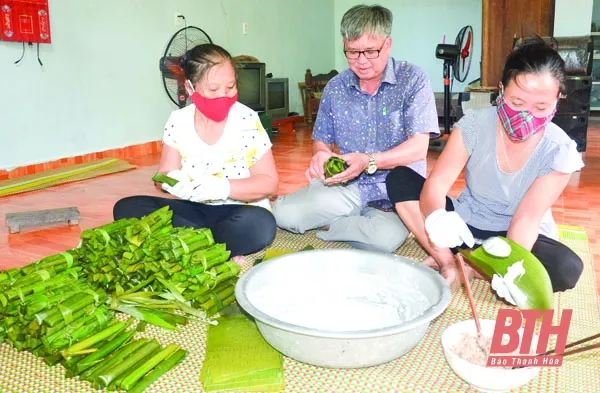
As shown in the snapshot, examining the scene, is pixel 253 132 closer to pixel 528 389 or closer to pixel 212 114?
Answer: pixel 212 114

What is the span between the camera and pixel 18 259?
2.18m

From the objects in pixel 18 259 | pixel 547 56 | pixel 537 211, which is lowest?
pixel 18 259

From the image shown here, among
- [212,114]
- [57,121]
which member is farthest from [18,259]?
[57,121]

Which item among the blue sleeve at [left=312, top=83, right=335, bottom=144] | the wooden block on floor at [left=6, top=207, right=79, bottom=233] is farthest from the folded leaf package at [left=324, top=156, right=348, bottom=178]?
the wooden block on floor at [left=6, top=207, right=79, bottom=233]

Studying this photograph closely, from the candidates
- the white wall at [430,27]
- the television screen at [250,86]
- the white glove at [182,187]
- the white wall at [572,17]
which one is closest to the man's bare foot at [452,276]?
the white glove at [182,187]

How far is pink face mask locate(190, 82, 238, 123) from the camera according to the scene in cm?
191

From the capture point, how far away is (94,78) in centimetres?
437

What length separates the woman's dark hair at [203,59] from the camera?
187 centimetres

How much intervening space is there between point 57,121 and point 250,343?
343 cm

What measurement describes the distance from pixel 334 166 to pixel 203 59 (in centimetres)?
59

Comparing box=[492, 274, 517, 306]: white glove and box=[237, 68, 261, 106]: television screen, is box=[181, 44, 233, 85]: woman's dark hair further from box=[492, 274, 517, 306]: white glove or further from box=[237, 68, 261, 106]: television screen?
box=[237, 68, 261, 106]: television screen

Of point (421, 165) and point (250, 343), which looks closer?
point (250, 343)

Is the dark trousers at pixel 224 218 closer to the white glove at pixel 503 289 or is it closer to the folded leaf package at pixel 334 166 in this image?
the folded leaf package at pixel 334 166

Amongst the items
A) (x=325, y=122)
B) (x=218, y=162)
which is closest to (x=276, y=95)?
(x=325, y=122)
